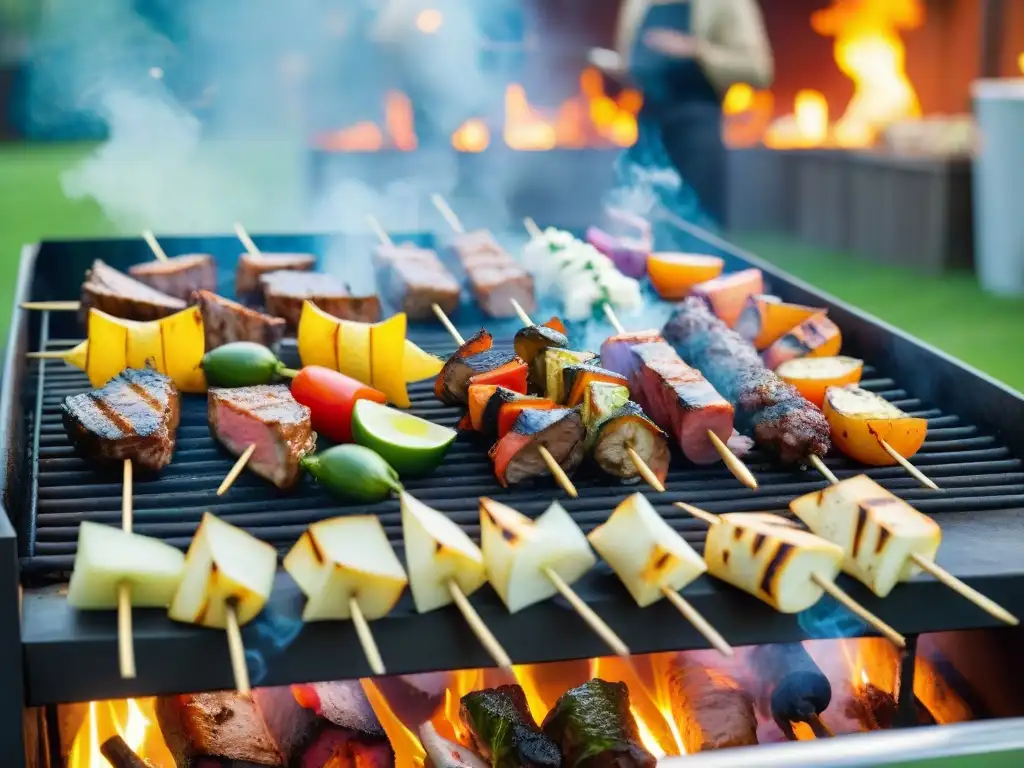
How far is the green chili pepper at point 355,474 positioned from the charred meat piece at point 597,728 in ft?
2.16

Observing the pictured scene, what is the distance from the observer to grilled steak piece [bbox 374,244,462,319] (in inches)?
164

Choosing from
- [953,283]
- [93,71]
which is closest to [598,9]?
[953,283]

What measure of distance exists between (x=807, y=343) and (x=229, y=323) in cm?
199

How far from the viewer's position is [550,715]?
2.52 metres

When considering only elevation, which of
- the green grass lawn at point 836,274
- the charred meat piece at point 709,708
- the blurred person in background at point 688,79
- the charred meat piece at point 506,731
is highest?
the blurred person in background at point 688,79

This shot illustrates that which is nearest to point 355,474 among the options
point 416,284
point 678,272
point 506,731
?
point 506,731

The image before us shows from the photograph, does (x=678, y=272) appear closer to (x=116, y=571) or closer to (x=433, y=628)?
(x=433, y=628)

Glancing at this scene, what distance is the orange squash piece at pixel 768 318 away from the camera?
3854mm

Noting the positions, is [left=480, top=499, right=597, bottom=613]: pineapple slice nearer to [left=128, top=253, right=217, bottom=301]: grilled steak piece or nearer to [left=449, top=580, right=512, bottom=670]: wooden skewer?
[left=449, top=580, right=512, bottom=670]: wooden skewer

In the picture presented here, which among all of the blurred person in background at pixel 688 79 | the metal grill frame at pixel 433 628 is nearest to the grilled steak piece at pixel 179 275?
the metal grill frame at pixel 433 628

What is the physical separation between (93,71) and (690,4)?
822 cm

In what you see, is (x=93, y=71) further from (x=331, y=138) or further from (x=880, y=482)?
(x=880, y=482)

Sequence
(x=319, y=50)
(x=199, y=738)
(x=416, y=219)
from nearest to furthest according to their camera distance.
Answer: (x=199, y=738) → (x=416, y=219) → (x=319, y=50)

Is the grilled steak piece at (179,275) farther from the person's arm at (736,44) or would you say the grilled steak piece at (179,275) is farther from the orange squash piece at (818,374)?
the person's arm at (736,44)
